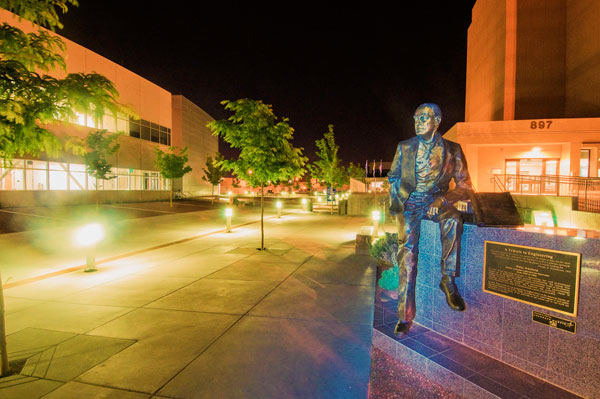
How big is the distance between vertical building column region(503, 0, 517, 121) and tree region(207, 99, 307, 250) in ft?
68.3

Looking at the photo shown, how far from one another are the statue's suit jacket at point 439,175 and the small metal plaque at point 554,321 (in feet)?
4.43

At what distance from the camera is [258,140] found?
10.5 meters

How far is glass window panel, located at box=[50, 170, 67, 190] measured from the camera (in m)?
26.9

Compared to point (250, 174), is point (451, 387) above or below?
below

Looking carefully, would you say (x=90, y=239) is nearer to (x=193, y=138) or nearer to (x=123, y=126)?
(x=123, y=126)

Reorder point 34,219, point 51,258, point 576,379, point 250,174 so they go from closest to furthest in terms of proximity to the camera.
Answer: point 576,379 < point 51,258 < point 250,174 < point 34,219

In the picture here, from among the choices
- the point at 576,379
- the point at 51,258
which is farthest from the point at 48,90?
the point at 51,258

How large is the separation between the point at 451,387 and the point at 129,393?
10.3 ft

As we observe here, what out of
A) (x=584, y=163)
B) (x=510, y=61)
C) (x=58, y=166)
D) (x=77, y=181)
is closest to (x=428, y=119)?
(x=584, y=163)

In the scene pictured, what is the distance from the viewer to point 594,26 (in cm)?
2123

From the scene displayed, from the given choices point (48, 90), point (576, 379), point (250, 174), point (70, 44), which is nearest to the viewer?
point (576, 379)

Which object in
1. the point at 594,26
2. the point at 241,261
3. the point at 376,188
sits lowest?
the point at 241,261

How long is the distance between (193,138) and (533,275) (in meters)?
59.5

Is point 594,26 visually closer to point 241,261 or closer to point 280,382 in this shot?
point 241,261
